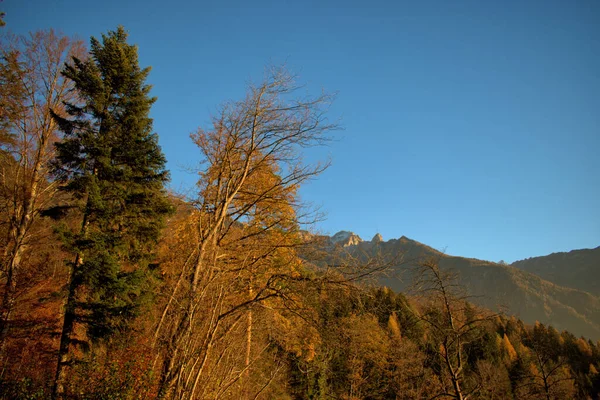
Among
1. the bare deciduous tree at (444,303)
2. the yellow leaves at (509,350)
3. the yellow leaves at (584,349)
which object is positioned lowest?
the yellow leaves at (584,349)

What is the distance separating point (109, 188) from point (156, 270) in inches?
137

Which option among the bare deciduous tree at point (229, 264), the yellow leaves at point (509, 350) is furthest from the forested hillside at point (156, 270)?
the yellow leaves at point (509, 350)

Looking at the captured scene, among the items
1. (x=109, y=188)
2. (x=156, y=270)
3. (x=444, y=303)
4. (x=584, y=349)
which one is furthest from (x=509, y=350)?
(x=109, y=188)

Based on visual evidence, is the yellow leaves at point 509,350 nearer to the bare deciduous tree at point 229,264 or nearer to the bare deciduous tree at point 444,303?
the bare deciduous tree at point 444,303

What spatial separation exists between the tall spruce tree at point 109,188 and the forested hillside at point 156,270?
Result: 55 mm

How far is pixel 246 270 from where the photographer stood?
503cm

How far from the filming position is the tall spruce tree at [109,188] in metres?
8.94

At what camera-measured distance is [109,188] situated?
33.1 ft

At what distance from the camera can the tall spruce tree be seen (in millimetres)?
8938

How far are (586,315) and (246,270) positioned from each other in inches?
8210

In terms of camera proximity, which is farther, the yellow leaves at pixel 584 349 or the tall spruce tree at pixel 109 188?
the yellow leaves at pixel 584 349

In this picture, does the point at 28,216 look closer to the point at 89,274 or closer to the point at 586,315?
the point at 89,274

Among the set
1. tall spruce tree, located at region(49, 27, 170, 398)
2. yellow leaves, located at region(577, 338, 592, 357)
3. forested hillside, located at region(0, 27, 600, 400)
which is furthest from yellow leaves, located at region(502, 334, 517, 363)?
tall spruce tree, located at region(49, 27, 170, 398)

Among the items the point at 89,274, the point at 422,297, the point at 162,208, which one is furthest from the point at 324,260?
the point at 162,208
